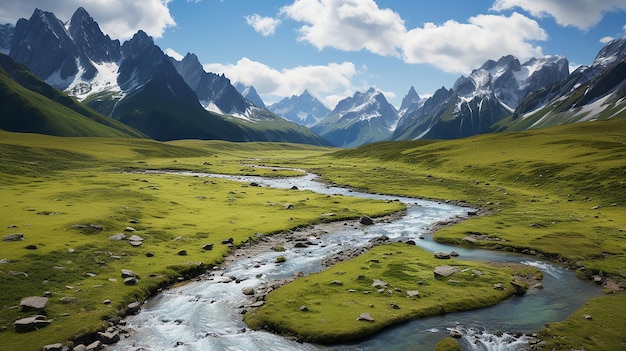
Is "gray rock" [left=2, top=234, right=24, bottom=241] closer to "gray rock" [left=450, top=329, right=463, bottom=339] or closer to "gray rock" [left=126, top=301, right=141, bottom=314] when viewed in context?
"gray rock" [left=126, top=301, right=141, bottom=314]

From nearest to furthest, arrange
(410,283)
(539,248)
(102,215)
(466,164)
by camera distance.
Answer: (410,283) → (539,248) → (102,215) → (466,164)

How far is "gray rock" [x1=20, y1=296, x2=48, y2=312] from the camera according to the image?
88.6ft

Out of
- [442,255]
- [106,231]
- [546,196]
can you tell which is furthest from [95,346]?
[546,196]

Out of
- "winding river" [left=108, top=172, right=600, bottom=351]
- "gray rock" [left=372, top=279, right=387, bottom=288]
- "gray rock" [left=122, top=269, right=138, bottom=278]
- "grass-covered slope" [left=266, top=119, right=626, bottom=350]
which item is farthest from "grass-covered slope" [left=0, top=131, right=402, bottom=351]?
"grass-covered slope" [left=266, top=119, right=626, bottom=350]

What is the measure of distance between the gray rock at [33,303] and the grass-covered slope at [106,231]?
0.39m

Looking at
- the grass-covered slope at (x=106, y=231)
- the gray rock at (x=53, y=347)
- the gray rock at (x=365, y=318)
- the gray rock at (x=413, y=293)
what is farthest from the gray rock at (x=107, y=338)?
the gray rock at (x=413, y=293)

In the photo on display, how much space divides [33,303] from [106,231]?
19698 millimetres

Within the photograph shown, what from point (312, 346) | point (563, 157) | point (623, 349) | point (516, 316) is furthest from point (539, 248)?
point (563, 157)

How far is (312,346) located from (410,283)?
12.9 metres

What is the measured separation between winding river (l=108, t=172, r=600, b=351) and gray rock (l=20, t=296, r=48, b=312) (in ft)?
19.5

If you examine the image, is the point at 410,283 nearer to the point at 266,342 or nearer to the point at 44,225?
the point at 266,342

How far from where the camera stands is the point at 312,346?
25.5 m

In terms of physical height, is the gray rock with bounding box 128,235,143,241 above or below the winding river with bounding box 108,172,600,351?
above

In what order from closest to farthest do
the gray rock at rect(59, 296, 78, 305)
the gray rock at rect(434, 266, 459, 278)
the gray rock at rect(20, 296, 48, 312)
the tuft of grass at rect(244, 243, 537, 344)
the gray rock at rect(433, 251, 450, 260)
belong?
the gray rock at rect(20, 296, 48, 312), the tuft of grass at rect(244, 243, 537, 344), the gray rock at rect(59, 296, 78, 305), the gray rock at rect(434, 266, 459, 278), the gray rock at rect(433, 251, 450, 260)
